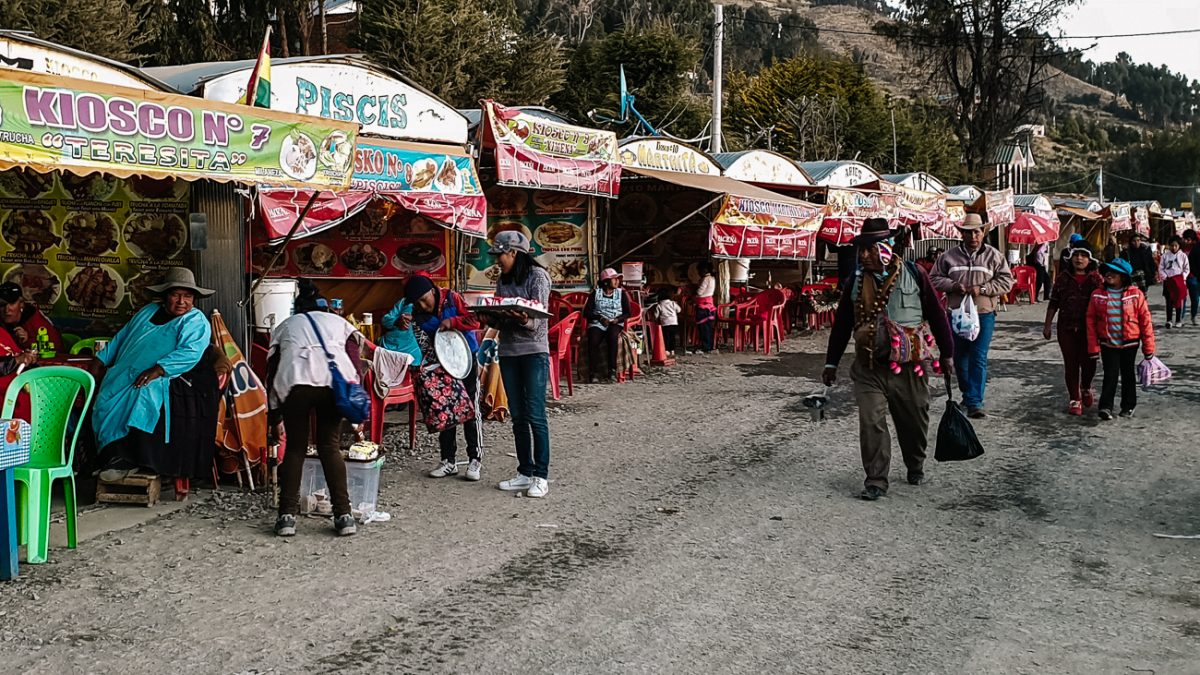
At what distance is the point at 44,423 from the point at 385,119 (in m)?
4.61

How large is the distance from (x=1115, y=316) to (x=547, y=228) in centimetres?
695

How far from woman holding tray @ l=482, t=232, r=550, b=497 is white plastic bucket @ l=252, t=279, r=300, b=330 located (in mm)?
2415

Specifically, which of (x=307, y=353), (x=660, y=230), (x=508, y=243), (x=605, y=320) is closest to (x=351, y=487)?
(x=307, y=353)

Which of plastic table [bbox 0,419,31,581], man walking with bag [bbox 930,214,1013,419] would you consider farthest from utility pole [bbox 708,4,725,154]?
plastic table [bbox 0,419,31,581]

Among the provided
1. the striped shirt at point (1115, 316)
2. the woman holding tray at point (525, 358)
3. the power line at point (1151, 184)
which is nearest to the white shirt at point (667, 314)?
the striped shirt at point (1115, 316)

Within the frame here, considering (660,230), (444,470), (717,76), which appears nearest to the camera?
(444,470)

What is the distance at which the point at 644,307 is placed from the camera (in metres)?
14.8

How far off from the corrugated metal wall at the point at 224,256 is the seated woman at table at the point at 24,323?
1.12 meters

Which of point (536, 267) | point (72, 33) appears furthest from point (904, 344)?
point (72, 33)

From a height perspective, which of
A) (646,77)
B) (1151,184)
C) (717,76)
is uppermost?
(646,77)

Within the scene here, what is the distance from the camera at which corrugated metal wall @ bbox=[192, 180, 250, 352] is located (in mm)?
7527

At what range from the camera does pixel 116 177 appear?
6156mm

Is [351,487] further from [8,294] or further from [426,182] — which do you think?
[426,182]

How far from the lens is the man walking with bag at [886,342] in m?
6.98
